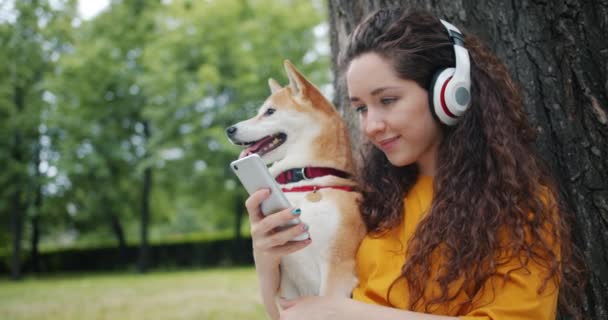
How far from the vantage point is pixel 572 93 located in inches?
78.6

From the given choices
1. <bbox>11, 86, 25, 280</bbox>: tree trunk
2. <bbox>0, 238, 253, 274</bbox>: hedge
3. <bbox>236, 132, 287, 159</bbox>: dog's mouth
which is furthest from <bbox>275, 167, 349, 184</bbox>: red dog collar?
<bbox>11, 86, 25, 280</bbox>: tree trunk

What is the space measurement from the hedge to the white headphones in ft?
62.9

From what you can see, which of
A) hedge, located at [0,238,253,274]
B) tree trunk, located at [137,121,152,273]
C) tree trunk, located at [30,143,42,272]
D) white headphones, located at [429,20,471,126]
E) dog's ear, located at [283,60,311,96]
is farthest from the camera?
hedge, located at [0,238,253,274]

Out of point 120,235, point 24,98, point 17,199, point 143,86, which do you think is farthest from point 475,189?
point 120,235

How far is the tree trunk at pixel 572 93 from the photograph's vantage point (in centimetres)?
195

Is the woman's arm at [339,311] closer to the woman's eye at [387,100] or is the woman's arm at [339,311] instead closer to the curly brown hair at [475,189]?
the curly brown hair at [475,189]

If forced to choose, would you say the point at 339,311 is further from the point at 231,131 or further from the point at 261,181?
the point at 231,131

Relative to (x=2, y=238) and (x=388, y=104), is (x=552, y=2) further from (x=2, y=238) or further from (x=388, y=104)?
(x=2, y=238)

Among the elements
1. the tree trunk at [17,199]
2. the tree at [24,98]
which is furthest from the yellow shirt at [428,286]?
the tree trunk at [17,199]

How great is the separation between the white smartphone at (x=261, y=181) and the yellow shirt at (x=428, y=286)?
281 mm

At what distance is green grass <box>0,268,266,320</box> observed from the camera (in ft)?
29.1

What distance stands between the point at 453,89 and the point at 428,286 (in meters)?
0.60

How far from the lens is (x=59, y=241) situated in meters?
35.8

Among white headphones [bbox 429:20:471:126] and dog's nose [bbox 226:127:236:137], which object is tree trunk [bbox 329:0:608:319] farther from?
dog's nose [bbox 226:127:236:137]
